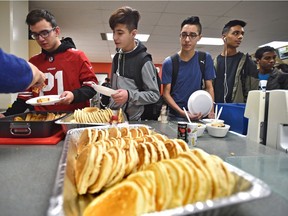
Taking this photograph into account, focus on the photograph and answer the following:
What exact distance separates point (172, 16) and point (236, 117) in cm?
379

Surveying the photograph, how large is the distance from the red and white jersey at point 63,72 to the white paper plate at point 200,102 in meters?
0.95

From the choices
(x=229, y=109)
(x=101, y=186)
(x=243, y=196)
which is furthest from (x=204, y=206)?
(x=229, y=109)

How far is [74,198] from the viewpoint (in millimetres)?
581

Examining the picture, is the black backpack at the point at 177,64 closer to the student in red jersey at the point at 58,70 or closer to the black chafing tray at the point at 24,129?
the student in red jersey at the point at 58,70

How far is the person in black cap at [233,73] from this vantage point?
2.50 metres

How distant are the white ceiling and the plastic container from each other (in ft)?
10.1

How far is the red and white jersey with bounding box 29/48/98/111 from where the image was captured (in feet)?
6.60

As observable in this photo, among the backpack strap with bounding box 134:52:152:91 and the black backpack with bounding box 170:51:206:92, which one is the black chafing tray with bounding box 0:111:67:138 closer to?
the backpack strap with bounding box 134:52:152:91

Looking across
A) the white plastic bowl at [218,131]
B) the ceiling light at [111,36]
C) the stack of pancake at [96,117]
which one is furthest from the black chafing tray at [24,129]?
the ceiling light at [111,36]

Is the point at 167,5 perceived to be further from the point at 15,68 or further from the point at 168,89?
the point at 15,68

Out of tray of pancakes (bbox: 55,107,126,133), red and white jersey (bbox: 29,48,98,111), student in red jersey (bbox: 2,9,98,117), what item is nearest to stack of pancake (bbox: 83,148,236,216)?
tray of pancakes (bbox: 55,107,126,133)

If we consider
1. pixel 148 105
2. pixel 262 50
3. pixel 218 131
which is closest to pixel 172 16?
pixel 262 50

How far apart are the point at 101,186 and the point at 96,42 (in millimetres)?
7371

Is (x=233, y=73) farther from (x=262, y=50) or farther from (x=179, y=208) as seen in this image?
(x=179, y=208)
